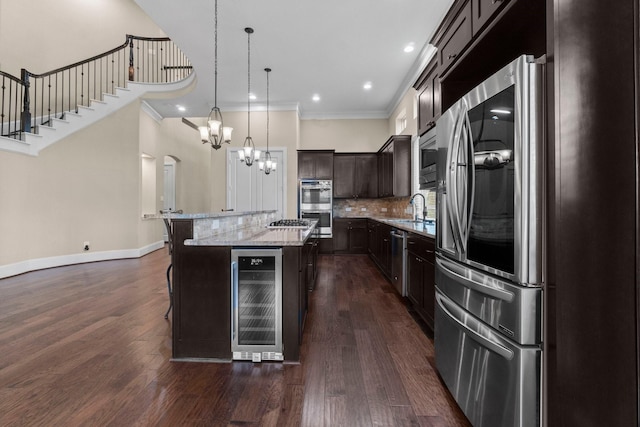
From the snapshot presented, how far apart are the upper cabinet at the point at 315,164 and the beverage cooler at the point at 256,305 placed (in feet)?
16.4

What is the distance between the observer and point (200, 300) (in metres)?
2.24

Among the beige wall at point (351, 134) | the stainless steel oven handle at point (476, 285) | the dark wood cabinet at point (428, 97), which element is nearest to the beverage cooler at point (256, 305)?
the stainless steel oven handle at point (476, 285)

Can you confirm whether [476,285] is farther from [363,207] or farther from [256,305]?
[363,207]

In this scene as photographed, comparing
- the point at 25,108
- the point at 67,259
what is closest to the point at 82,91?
the point at 25,108

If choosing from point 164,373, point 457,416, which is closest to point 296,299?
point 164,373

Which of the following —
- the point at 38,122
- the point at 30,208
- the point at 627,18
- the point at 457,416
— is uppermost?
the point at 38,122

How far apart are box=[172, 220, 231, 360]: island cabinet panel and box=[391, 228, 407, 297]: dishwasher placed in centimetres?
209

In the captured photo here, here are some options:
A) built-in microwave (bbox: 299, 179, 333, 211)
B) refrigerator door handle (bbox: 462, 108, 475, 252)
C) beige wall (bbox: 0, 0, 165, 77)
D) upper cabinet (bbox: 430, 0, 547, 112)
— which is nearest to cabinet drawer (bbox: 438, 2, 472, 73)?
upper cabinet (bbox: 430, 0, 547, 112)

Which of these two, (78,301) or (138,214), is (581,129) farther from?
(138,214)

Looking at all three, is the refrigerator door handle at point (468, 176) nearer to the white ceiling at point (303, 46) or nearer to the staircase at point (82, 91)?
the white ceiling at point (303, 46)

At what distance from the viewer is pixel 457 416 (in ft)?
5.41

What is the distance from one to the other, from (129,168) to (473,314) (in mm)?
6970

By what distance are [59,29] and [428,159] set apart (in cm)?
813

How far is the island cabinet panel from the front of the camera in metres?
2.24
